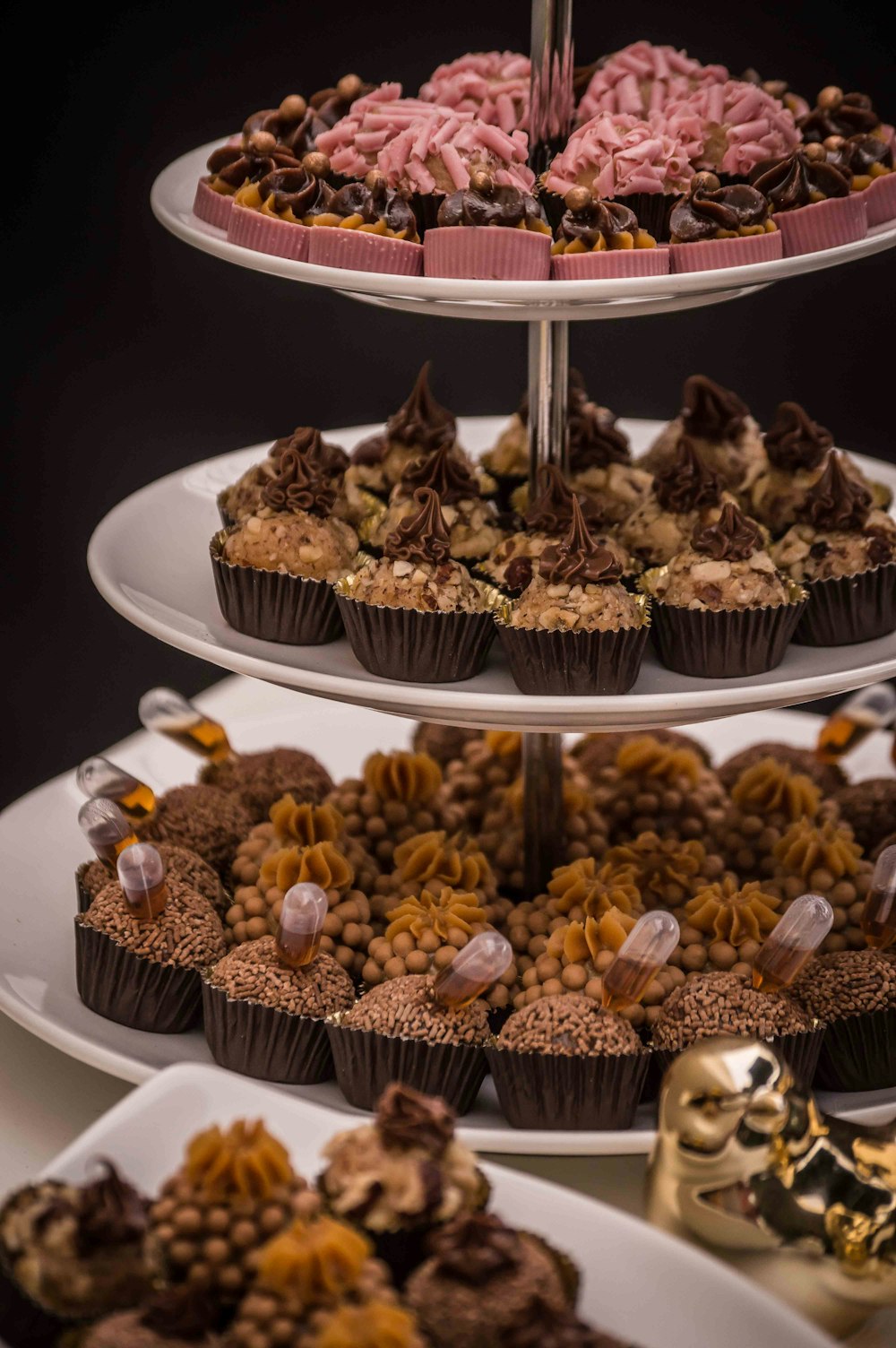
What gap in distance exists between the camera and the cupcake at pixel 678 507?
2510 millimetres

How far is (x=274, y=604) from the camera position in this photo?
2.38m

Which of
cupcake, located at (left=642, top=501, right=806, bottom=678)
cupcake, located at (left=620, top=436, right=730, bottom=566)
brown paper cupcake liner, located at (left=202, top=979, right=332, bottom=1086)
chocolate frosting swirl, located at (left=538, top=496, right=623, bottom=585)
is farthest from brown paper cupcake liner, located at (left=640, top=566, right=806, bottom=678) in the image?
brown paper cupcake liner, located at (left=202, top=979, right=332, bottom=1086)

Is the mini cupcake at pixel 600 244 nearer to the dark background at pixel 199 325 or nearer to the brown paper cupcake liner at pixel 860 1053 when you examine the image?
the brown paper cupcake liner at pixel 860 1053

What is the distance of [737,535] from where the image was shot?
7.58 feet

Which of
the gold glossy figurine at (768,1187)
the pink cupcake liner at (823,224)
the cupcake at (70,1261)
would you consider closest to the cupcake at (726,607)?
the pink cupcake liner at (823,224)

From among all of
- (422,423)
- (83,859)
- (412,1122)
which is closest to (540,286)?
(422,423)

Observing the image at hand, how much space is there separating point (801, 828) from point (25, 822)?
127 centimetres

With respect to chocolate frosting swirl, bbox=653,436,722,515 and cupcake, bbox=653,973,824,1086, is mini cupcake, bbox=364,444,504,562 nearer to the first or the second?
chocolate frosting swirl, bbox=653,436,722,515

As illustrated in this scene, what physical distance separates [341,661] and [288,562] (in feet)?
0.51

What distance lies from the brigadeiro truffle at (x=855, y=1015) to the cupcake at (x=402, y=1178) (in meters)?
0.74

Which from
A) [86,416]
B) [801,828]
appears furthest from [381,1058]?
[86,416]

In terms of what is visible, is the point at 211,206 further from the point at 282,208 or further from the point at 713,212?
the point at 713,212

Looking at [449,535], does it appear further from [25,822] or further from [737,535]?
[25,822]

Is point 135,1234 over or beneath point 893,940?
over
